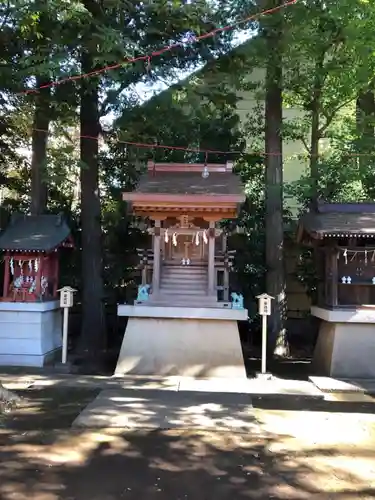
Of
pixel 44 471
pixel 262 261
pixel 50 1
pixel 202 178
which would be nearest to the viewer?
pixel 44 471

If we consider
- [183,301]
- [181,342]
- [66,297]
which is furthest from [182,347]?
[66,297]

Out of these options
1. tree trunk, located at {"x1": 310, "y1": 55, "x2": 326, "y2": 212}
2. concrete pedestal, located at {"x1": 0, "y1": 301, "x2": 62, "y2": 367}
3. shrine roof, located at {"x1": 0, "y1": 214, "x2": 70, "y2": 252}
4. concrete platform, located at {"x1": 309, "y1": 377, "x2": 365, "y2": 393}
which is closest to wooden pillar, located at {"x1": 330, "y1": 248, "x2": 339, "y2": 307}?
tree trunk, located at {"x1": 310, "y1": 55, "x2": 326, "y2": 212}

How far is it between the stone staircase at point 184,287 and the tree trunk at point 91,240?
7.09ft

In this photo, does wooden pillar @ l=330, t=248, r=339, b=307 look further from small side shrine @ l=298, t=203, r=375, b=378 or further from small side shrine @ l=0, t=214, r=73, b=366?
small side shrine @ l=0, t=214, r=73, b=366

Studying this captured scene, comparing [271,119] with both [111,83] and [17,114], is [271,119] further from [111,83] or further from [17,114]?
[17,114]

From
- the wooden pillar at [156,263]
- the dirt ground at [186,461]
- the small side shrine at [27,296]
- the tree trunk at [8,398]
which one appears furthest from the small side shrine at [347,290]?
the tree trunk at [8,398]

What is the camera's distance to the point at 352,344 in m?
10.7

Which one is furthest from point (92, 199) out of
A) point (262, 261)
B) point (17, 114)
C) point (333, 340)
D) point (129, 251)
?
point (333, 340)

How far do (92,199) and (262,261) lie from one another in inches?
194

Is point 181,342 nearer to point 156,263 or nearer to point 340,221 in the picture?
point 156,263

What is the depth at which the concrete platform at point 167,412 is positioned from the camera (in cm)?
634

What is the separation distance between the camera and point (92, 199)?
41.5 feet

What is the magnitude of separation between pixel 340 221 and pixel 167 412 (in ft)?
19.9

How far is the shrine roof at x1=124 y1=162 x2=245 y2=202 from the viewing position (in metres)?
10.9
